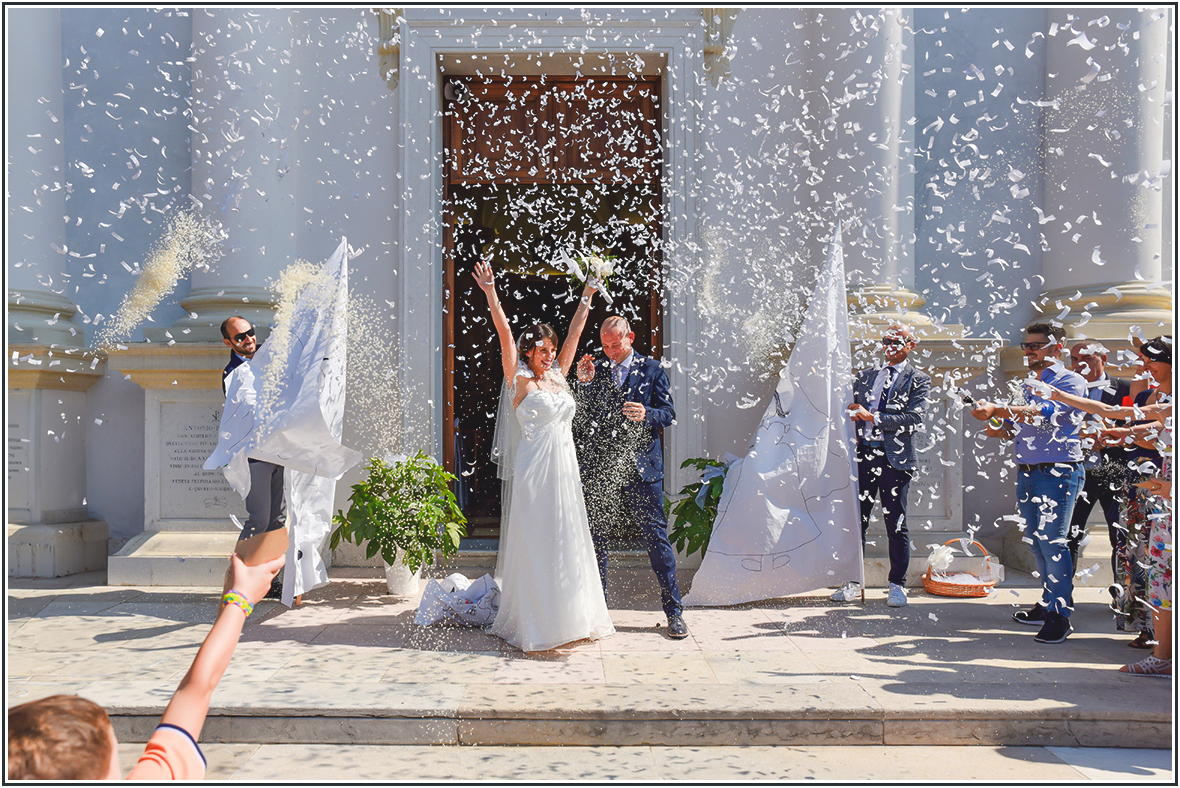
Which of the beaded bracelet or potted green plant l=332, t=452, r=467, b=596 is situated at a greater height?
the beaded bracelet

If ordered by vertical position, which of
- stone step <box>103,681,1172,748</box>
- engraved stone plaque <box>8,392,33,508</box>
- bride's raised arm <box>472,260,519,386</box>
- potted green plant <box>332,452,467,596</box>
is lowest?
stone step <box>103,681,1172,748</box>

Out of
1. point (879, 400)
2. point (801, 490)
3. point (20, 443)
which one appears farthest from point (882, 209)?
point (20, 443)

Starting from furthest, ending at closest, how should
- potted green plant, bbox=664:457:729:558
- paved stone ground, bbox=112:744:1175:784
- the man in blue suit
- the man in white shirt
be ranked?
potted green plant, bbox=664:457:729:558 < the man in blue suit < the man in white shirt < paved stone ground, bbox=112:744:1175:784

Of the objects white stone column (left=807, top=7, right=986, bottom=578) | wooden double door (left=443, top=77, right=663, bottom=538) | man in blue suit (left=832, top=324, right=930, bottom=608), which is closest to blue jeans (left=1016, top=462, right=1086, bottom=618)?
man in blue suit (left=832, top=324, right=930, bottom=608)

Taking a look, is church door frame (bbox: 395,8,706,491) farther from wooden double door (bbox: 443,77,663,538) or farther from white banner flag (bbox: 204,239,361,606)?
white banner flag (bbox: 204,239,361,606)

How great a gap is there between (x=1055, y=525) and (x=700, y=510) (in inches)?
87.4

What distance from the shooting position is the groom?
4535 mm

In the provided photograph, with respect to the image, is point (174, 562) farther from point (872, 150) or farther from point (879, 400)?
point (872, 150)

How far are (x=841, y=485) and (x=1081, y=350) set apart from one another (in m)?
1.75

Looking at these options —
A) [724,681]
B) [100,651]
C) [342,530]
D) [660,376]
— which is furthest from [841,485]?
[100,651]

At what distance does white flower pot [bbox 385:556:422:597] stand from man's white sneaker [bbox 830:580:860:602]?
115 inches

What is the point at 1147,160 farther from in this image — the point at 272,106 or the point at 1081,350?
the point at 272,106

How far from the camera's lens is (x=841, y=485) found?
5.31m

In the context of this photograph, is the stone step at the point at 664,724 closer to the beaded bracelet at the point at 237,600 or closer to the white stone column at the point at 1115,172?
the beaded bracelet at the point at 237,600
